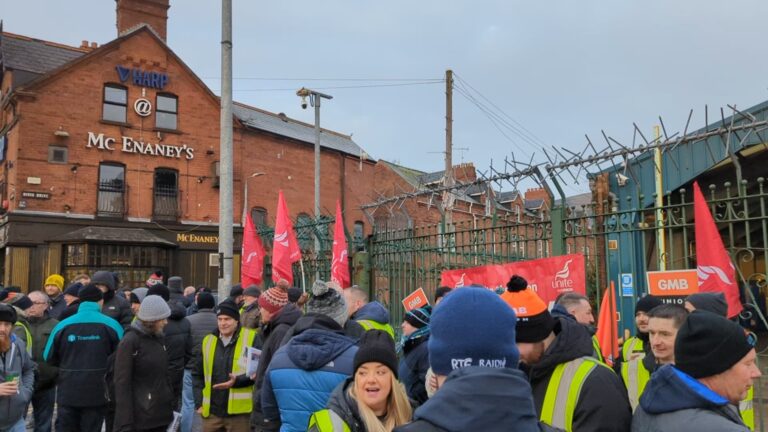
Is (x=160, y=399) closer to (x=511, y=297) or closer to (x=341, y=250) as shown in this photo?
(x=511, y=297)

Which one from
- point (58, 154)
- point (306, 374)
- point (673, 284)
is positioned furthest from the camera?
point (58, 154)

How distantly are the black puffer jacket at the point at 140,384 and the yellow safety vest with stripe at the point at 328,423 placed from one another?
3.15m

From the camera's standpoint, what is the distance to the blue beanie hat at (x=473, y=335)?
178 centimetres

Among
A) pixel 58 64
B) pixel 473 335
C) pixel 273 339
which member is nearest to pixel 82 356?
pixel 273 339

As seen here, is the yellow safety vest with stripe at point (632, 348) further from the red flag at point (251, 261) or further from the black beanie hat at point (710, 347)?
the red flag at point (251, 261)

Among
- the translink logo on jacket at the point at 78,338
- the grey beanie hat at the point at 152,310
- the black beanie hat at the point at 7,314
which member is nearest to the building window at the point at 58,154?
the translink logo on jacket at the point at 78,338

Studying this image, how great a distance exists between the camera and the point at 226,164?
10680 mm

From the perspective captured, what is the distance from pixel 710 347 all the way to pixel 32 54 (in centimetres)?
2740

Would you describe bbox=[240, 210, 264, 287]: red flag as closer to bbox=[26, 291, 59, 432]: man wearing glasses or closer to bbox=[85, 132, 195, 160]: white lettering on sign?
bbox=[26, 291, 59, 432]: man wearing glasses

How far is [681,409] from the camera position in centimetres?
212

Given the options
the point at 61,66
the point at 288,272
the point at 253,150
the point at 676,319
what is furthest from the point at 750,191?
the point at 61,66

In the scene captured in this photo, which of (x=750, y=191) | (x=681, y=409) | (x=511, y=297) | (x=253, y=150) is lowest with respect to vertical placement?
(x=681, y=409)

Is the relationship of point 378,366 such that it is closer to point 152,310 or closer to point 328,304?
point 328,304

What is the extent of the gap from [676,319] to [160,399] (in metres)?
4.37
